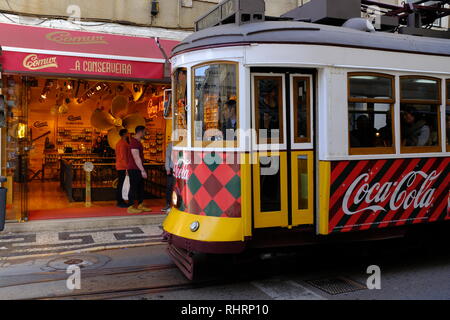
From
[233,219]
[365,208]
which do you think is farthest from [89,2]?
[365,208]

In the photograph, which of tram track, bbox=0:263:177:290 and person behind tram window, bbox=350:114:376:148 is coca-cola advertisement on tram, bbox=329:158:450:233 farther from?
tram track, bbox=0:263:177:290

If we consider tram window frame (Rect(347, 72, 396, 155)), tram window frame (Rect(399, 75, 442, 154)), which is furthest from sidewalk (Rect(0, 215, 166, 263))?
tram window frame (Rect(399, 75, 442, 154))

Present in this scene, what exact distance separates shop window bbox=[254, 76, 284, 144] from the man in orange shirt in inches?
209

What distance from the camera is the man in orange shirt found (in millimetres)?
10125

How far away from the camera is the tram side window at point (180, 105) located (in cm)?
577

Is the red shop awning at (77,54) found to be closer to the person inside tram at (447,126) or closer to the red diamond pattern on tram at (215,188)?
the red diamond pattern on tram at (215,188)

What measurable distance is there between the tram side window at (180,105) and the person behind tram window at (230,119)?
2.16 ft

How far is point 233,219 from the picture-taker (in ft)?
17.3

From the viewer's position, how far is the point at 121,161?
10.3m
